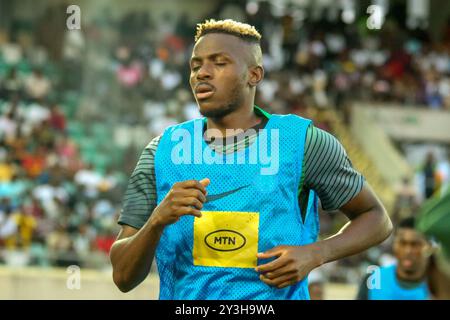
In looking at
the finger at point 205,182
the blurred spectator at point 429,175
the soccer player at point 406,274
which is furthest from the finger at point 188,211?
the blurred spectator at point 429,175

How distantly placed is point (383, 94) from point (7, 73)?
8.60 meters

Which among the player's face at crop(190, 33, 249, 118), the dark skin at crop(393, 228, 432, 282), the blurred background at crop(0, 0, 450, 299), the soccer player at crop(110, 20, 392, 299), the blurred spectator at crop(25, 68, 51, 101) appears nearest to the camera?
the soccer player at crop(110, 20, 392, 299)

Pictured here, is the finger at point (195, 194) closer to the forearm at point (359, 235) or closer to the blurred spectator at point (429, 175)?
the forearm at point (359, 235)

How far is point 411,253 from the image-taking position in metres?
7.63

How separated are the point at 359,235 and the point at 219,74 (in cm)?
85

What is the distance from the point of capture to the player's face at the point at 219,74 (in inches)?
174

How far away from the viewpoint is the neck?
14.8ft

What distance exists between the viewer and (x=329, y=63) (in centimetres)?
2469

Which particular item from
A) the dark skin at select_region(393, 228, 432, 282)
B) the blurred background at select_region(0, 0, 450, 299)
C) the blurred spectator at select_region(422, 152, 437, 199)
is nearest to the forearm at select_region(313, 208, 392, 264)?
the dark skin at select_region(393, 228, 432, 282)

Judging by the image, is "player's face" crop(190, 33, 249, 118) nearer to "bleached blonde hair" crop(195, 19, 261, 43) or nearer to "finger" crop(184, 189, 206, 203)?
"bleached blonde hair" crop(195, 19, 261, 43)

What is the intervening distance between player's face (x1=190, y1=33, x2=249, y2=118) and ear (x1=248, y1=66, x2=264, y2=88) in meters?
0.04

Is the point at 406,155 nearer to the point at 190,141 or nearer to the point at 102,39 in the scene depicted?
the point at 102,39

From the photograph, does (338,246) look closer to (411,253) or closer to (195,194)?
(195,194)

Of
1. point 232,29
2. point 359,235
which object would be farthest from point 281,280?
point 232,29
